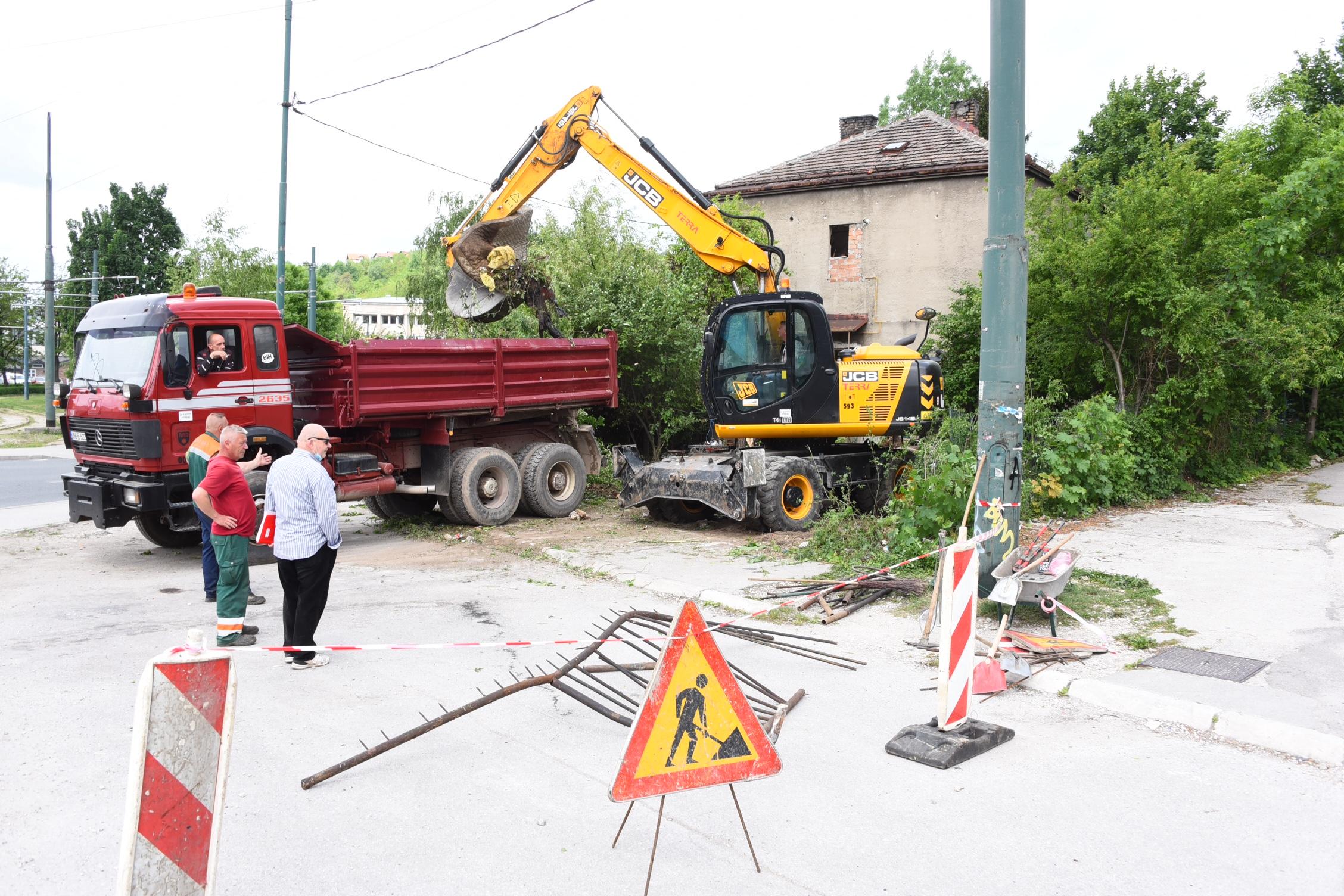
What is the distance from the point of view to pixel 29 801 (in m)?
4.43

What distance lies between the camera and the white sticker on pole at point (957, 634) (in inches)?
192

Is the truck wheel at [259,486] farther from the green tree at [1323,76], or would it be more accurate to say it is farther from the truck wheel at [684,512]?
the green tree at [1323,76]

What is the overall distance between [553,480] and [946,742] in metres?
9.96

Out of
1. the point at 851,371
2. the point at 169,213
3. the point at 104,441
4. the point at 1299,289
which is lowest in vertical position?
the point at 104,441

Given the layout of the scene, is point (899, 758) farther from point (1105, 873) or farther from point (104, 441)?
point (104, 441)

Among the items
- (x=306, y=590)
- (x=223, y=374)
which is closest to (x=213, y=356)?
(x=223, y=374)

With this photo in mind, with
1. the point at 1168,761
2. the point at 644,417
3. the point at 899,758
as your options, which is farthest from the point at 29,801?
the point at 644,417

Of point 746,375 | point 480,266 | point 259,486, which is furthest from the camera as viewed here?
point 480,266

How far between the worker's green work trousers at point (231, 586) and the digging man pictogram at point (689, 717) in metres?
4.50

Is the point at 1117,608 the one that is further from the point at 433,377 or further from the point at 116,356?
the point at 116,356

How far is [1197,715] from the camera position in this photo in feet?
17.6

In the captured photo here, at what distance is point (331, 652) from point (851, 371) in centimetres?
793

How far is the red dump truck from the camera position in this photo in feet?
33.2

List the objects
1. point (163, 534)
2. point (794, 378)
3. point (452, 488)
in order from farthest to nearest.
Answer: point (452, 488)
point (794, 378)
point (163, 534)
